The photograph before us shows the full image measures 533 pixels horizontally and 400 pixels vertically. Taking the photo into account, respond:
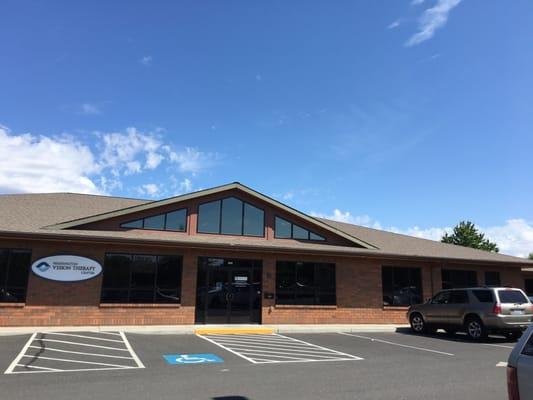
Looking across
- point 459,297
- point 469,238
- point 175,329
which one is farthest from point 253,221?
Answer: point 469,238

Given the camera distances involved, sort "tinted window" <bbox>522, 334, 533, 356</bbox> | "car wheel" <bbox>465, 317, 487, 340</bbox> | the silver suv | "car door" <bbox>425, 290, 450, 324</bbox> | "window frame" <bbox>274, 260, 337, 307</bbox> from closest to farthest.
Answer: "tinted window" <bbox>522, 334, 533, 356</bbox> → the silver suv → "car wheel" <bbox>465, 317, 487, 340</bbox> → "car door" <bbox>425, 290, 450, 324</bbox> → "window frame" <bbox>274, 260, 337, 307</bbox>

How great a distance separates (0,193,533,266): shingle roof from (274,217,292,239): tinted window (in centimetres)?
45

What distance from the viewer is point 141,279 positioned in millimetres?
16938

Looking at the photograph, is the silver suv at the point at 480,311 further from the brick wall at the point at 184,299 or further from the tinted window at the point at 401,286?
the tinted window at the point at 401,286

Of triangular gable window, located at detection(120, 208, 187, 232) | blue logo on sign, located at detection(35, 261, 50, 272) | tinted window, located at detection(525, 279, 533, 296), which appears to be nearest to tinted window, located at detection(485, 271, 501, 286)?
tinted window, located at detection(525, 279, 533, 296)

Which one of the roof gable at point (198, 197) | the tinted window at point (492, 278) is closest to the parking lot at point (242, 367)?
the roof gable at point (198, 197)

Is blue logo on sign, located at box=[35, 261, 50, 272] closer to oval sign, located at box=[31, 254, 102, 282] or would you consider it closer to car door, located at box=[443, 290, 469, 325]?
oval sign, located at box=[31, 254, 102, 282]

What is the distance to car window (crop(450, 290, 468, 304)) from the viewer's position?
1566 cm

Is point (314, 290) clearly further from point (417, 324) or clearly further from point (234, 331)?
point (234, 331)

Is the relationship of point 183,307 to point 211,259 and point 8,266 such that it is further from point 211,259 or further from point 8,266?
point 8,266

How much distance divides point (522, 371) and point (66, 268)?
1551 cm

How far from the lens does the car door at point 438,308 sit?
53.5 feet

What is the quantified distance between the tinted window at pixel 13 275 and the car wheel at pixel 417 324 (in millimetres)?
14487

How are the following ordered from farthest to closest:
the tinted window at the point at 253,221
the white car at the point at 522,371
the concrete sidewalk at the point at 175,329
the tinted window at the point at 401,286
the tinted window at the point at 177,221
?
the tinted window at the point at 401,286 < the tinted window at the point at 253,221 < the tinted window at the point at 177,221 < the concrete sidewalk at the point at 175,329 < the white car at the point at 522,371
